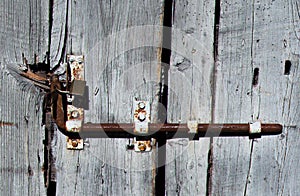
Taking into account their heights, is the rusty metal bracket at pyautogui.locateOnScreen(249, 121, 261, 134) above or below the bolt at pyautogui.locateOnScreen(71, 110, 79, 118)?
below

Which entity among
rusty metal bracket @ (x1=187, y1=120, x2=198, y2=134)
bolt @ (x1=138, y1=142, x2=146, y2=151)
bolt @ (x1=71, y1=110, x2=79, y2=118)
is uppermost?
bolt @ (x1=71, y1=110, x2=79, y2=118)

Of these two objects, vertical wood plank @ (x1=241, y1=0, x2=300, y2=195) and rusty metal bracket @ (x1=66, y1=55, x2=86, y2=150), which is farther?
vertical wood plank @ (x1=241, y1=0, x2=300, y2=195)

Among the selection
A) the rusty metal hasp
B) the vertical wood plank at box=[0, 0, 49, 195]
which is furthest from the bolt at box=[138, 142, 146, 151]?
the vertical wood plank at box=[0, 0, 49, 195]

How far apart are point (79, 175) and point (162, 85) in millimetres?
297

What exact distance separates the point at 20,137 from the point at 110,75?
260 mm

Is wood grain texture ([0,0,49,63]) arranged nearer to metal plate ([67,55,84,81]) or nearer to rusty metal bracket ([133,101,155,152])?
metal plate ([67,55,84,81])

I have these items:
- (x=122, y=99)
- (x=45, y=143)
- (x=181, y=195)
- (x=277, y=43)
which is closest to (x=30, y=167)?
(x=45, y=143)

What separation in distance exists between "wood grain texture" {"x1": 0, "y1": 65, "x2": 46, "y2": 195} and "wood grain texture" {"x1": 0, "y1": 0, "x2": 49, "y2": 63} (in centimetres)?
5

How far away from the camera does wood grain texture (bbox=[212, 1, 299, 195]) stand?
1.48 m

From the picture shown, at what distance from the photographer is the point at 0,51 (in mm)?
1395

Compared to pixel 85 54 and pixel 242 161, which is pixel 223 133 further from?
pixel 85 54

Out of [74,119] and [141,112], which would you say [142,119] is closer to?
[141,112]

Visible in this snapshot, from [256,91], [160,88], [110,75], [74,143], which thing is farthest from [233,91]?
[74,143]

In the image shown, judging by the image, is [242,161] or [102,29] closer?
[102,29]
